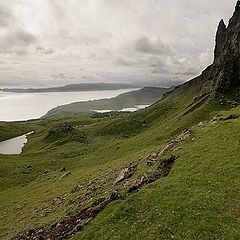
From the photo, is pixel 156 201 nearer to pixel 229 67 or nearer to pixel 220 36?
pixel 229 67

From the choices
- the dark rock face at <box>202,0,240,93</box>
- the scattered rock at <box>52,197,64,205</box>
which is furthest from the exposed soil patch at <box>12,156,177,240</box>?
the dark rock face at <box>202,0,240,93</box>

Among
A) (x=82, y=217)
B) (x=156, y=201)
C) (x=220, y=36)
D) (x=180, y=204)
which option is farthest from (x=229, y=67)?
(x=180, y=204)

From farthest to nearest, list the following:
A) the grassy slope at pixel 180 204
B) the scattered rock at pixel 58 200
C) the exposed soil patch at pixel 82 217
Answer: the scattered rock at pixel 58 200 → the exposed soil patch at pixel 82 217 → the grassy slope at pixel 180 204

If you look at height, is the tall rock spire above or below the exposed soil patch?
above

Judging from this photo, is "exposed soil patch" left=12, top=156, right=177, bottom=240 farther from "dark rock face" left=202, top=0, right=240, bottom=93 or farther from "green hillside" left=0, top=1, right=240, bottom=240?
"dark rock face" left=202, top=0, right=240, bottom=93

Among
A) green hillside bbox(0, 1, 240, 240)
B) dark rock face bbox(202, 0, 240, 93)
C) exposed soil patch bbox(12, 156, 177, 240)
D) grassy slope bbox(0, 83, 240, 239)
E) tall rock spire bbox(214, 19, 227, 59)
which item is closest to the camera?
Result: grassy slope bbox(0, 83, 240, 239)

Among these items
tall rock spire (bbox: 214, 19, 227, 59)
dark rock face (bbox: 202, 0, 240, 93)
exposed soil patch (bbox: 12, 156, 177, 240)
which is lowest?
exposed soil patch (bbox: 12, 156, 177, 240)

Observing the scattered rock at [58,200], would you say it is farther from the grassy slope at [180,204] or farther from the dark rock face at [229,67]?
the dark rock face at [229,67]

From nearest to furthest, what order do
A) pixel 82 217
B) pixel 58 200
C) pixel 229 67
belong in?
pixel 82 217 → pixel 58 200 → pixel 229 67

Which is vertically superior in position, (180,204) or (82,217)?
(180,204)

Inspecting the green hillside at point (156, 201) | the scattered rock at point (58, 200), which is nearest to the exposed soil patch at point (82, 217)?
the green hillside at point (156, 201)

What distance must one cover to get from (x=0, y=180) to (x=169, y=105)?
3844 inches

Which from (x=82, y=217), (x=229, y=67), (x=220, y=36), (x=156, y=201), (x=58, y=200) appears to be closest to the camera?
(x=156, y=201)

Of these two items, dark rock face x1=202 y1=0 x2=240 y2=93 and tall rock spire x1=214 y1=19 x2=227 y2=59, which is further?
tall rock spire x1=214 y1=19 x2=227 y2=59
